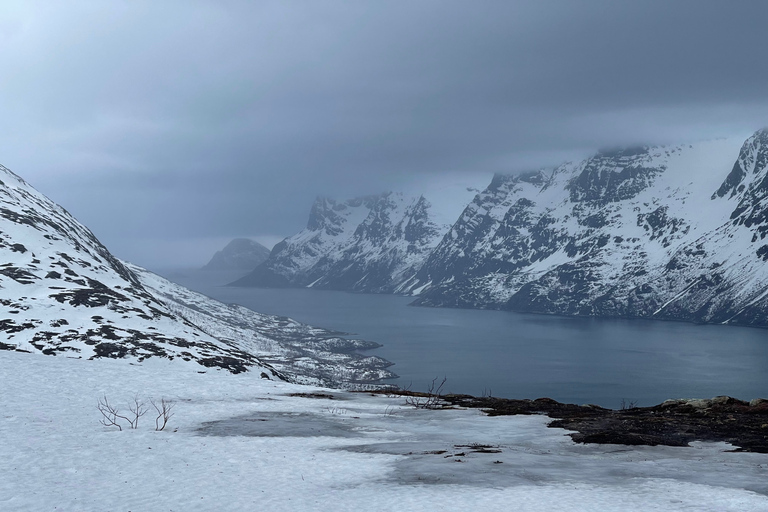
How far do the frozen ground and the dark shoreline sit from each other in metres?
1.25

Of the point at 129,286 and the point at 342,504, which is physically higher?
the point at 129,286

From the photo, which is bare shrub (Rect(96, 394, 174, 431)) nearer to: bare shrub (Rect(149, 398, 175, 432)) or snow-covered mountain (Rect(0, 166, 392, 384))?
bare shrub (Rect(149, 398, 175, 432))

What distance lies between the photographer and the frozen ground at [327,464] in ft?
58.9


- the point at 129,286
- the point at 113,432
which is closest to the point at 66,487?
the point at 113,432

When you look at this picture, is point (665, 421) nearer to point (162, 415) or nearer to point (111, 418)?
point (162, 415)

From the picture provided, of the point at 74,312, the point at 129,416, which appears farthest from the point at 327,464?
the point at 74,312

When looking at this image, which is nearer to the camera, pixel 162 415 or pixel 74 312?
pixel 162 415

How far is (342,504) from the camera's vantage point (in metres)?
17.8

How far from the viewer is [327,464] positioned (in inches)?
896

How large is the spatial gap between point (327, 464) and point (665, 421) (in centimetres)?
2000

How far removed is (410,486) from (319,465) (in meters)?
4.37

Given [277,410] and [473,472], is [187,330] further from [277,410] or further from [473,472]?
[473,472]

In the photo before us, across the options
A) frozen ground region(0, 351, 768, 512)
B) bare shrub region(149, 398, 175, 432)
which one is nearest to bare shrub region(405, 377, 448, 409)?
frozen ground region(0, 351, 768, 512)

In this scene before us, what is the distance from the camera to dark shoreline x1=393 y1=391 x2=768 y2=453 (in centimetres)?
2747
